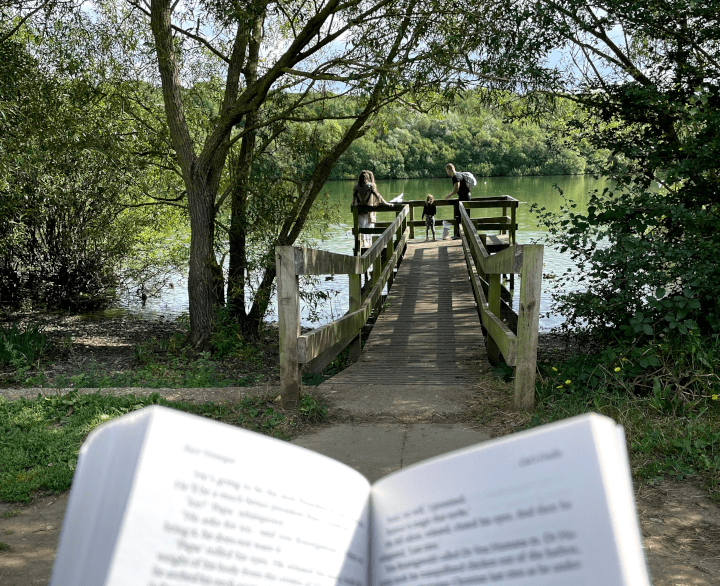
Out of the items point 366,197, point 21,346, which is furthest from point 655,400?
point 366,197

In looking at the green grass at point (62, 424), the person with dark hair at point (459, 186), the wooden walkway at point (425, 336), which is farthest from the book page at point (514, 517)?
the person with dark hair at point (459, 186)

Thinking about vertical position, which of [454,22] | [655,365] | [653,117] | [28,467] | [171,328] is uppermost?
[454,22]

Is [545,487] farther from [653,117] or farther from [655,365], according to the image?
[653,117]

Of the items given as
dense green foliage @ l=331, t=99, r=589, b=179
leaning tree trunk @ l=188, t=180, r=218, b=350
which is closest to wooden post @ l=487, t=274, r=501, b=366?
leaning tree trunk @ l=188, t=180, r=218, b=350

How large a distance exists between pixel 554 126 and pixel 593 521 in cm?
757

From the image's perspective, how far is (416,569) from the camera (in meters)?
0.87

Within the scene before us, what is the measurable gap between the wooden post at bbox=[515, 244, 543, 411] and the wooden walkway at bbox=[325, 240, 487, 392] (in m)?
0.78

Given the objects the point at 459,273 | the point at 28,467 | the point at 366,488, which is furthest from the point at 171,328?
the point at 366,488

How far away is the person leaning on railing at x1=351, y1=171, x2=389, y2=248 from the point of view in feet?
45.9

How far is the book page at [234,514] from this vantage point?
781 millimetres

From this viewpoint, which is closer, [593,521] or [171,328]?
[593,521]

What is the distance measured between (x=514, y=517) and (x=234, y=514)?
364 millimetres

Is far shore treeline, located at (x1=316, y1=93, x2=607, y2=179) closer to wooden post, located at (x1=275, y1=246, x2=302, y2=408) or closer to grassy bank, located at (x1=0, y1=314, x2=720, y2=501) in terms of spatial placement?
grassy bank, located at (x1=0, y1=314, x2=720, y2=501)

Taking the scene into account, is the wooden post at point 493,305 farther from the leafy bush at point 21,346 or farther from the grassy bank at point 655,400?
the leafy bush at point 21,346
